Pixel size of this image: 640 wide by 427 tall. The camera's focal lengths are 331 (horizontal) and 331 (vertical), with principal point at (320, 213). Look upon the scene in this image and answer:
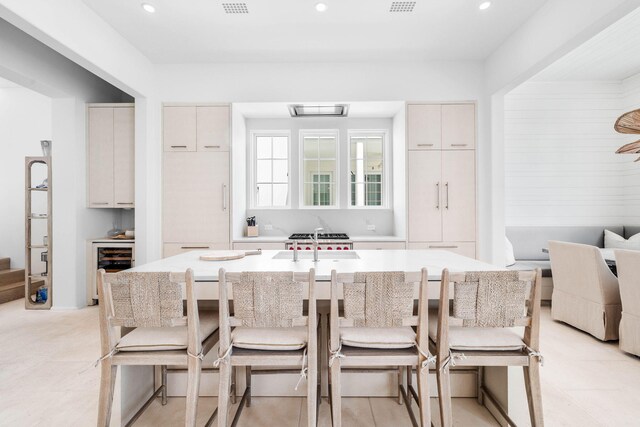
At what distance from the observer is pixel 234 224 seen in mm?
4035

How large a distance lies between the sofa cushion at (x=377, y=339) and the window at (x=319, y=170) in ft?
10.5

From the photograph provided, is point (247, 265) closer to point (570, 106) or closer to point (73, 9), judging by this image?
point (73, 9)

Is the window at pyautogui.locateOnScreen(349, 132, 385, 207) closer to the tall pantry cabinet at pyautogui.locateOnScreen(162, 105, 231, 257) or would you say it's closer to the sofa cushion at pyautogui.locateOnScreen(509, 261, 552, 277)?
the tall pantry cabinet at pyautogui.locateOnScreen(162, 105, 231, 257)

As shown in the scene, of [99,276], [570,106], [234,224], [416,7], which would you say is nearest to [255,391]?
[99,276]

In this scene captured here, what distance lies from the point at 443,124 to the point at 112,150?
4.04 m

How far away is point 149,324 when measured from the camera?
4.94 ft

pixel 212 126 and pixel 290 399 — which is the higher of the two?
pixel 212 126

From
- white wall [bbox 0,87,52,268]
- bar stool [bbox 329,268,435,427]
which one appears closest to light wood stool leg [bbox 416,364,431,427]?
bar stool [bbox 329,268,435,427]

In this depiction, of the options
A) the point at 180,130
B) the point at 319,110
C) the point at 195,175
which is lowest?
the point at 195,175

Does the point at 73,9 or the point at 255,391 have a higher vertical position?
the point at 73,9

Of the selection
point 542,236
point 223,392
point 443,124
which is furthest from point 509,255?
point 223,392

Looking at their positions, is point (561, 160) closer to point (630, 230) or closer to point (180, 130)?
point (630, 230)

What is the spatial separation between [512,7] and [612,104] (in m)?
3.25

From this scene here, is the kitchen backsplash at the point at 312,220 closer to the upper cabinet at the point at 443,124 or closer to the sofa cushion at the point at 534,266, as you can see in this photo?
the upper cabinet at the point at 443,124
